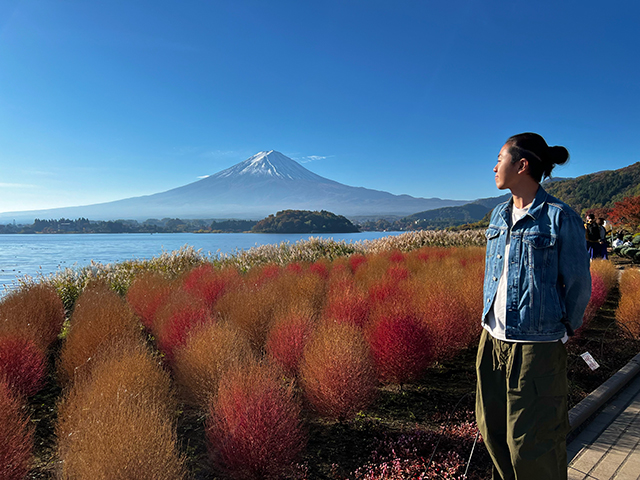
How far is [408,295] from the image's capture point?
16.8 feet

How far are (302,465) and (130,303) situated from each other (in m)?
4.81

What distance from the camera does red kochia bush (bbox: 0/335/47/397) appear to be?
352 cm

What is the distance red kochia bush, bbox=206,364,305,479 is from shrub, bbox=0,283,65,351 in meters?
3.07

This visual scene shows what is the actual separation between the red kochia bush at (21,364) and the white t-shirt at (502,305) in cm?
406

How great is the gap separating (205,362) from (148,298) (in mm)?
3301

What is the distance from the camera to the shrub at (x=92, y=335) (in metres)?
3.85

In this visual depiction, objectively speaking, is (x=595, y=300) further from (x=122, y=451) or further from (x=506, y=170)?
(x=122, y=451)

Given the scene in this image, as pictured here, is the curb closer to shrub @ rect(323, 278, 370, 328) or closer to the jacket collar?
shrub @ rect(323, 278, 370, 328)

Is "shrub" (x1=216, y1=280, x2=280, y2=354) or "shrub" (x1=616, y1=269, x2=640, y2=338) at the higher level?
"shrub" (x1=216, y1=280, x2=280, y2=354)

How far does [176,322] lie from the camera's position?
14.6ft

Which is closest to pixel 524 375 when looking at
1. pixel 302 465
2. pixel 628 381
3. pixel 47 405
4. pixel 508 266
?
pixel 508 266

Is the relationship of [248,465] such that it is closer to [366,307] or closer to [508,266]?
[508,266]

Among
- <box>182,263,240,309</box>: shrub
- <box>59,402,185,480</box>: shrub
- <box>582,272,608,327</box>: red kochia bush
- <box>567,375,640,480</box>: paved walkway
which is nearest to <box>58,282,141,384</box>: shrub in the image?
<box>182,263,240,309</box>: shrub

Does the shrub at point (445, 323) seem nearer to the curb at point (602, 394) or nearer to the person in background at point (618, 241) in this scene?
the curb at point (602, 394)
